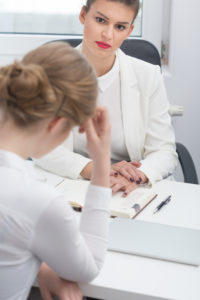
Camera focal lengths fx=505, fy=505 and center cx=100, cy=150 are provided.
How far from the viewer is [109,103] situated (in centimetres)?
197

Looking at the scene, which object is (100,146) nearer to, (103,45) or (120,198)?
(120,198)

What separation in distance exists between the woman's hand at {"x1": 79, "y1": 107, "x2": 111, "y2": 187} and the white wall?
1690 millimetres

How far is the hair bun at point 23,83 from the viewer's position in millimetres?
902

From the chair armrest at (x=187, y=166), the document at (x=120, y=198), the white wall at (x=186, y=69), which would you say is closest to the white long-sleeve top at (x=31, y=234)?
the document at (x=120, y=198)

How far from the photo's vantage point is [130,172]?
1673mm

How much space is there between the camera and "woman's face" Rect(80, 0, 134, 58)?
70.7 inches

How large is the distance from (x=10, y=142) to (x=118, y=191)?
0.67 m

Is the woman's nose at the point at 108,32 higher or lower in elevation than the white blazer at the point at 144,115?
higher

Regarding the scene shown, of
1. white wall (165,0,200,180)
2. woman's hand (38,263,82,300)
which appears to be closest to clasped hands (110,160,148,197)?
woman's hand (38,263,82,300)

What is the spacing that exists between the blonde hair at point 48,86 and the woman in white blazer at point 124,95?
833 mm

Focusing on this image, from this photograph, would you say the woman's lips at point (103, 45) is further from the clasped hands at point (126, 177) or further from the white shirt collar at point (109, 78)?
the clasped hands at point (126, 177)

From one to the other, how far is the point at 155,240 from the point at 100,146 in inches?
11.3

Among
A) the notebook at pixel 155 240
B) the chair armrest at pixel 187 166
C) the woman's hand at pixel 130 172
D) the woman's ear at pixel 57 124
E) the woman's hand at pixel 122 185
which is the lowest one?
the chair armrest at pixel 187 166

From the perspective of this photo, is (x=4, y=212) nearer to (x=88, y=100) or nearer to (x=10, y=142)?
(x=10, y=142)
